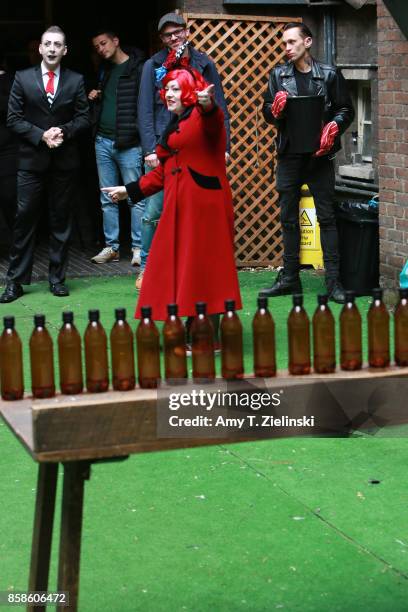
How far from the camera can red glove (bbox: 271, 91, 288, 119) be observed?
9.69 m

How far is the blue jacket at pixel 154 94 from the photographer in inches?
378

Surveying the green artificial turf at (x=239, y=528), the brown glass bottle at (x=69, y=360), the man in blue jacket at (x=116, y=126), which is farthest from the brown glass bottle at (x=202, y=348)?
the man in blue jacket at (x=116, y=126)

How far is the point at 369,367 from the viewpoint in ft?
13.5

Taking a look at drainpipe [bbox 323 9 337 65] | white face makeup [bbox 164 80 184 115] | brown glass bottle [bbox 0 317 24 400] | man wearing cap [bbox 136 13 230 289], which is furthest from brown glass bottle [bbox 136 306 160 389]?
drainpipe [bbox 323 9 337 65]

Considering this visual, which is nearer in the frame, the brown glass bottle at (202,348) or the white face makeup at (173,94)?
the brown glass bottle at (202,348)

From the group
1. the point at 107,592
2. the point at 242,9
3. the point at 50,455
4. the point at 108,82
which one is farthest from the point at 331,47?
the point at 50,455

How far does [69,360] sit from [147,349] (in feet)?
0.82

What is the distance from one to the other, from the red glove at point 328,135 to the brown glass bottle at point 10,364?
587 centimetres

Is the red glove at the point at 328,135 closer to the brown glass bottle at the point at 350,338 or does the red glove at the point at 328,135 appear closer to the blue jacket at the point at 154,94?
the blue jacket at the point at 154,94

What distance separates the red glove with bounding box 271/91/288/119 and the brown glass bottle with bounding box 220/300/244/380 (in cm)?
571

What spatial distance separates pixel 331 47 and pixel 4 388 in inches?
338

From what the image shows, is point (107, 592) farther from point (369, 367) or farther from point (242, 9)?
point (242, 9)

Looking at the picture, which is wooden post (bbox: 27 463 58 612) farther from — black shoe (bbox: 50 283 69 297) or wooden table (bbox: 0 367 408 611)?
black shoe (bbox: 50 283 69 297)

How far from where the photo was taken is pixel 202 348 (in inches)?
160
